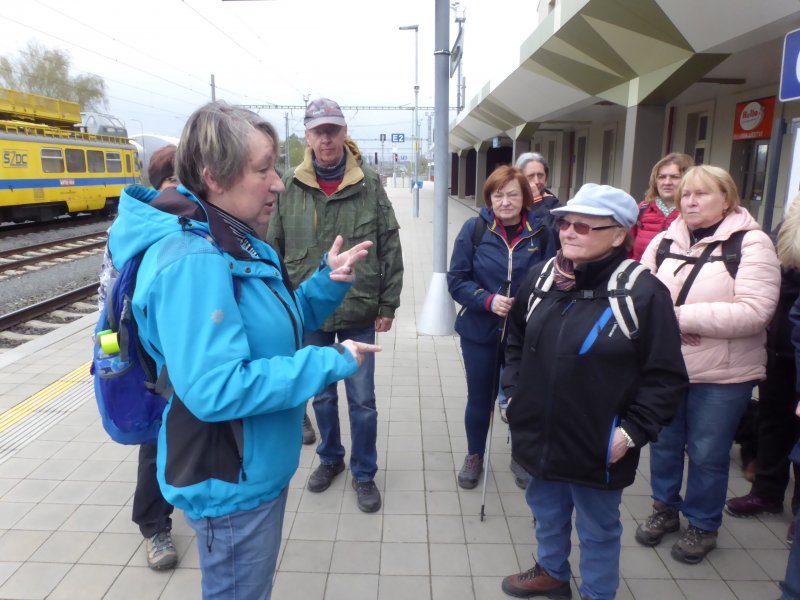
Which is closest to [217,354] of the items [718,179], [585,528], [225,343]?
[225,343]

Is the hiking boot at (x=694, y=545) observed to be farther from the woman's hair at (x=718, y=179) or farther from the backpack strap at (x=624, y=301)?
the woman's hair at (x=718, y=179)

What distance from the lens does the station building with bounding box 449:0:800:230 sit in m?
5.92

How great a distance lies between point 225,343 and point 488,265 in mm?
2164

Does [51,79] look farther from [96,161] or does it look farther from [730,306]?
[730,306]

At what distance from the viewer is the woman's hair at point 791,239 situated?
2564 millimetres

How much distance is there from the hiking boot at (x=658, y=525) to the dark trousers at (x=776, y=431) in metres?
0.59

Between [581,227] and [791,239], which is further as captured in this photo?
[791,239]

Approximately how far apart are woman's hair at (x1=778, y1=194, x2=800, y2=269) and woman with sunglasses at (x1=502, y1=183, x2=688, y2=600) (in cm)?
90

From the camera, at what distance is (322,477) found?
11.6 ft

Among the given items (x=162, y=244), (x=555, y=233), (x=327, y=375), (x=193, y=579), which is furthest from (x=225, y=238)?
(x=555, y=233)

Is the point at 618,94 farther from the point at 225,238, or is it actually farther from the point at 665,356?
the point at 225,238

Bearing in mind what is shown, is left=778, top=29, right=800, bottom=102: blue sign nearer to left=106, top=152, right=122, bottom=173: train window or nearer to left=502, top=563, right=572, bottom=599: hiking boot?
left=502, top=563, right=572, bottom=599: hiking boot

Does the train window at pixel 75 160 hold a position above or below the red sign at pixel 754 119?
below

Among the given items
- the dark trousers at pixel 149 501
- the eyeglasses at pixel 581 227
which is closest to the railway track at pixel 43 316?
the dark trousers at pixel 149 501
